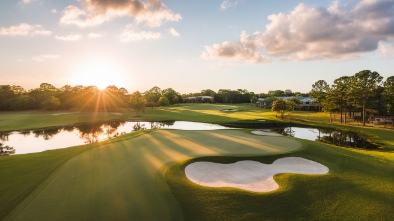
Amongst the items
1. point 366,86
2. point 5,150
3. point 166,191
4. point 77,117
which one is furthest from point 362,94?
point 77,117

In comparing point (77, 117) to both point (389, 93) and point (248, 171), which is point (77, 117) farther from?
point (389, 93)

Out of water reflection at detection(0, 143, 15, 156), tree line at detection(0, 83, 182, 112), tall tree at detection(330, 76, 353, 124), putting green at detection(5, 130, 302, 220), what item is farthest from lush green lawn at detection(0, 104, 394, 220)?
tree line at detection(0, 83, 182, 112)

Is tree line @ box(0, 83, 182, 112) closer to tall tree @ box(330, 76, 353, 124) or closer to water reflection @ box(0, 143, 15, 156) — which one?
water reflection @ box(0, 143, 15, 156)

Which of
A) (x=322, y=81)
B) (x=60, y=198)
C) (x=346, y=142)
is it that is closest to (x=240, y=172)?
(x=60, y=198)

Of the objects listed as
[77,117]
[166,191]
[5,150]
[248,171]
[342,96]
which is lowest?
[5,150]

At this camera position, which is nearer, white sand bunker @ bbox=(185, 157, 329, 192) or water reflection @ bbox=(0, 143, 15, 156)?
white sand bunker @ bbox=(185, 157, 329, 192)

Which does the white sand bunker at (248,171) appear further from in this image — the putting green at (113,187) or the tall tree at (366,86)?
the tall tree at (366,86)

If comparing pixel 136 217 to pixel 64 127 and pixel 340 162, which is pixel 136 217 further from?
pixel 64 127

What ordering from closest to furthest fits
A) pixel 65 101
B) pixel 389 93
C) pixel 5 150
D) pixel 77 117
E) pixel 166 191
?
pixel 166 191 → pixel 5 150 → pixel 389 93 → pixel 77 117 → pixel 65 101
